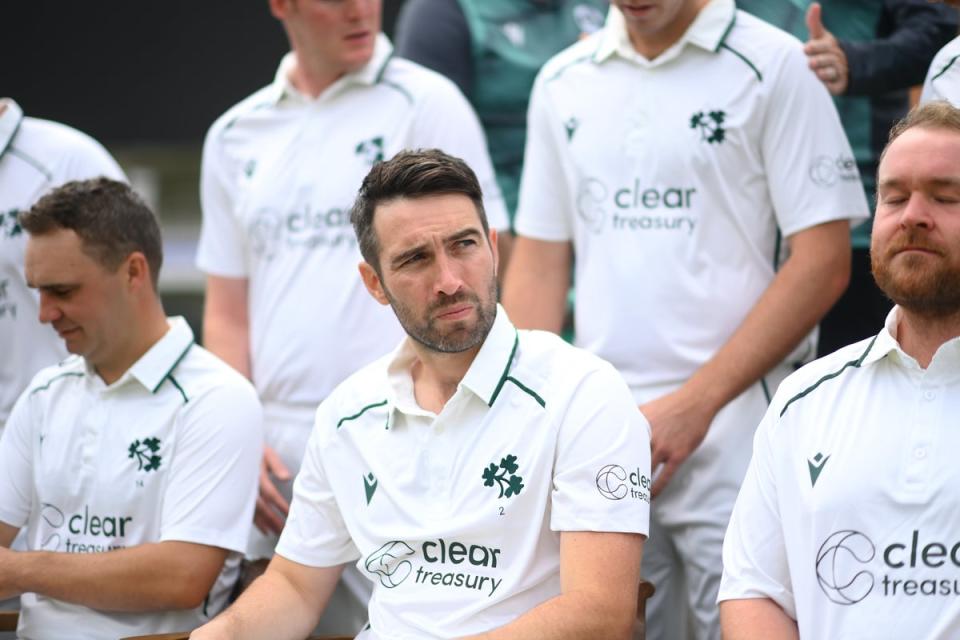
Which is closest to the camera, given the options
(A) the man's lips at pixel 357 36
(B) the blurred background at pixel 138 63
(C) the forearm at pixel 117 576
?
(C) the forearm at pixel 117 576

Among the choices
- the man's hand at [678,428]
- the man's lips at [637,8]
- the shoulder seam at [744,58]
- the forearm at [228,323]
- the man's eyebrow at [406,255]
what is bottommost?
the forearm at [228,323]

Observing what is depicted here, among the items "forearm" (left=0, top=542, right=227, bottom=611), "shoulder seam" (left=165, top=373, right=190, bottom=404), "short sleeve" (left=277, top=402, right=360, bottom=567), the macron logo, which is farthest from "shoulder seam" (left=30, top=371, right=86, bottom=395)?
the macron logo

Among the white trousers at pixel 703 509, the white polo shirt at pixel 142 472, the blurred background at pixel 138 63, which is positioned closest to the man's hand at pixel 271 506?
the white polo shirt at pixel 142 472

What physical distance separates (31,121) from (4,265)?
0.47 meters

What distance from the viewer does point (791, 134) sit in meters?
3.22

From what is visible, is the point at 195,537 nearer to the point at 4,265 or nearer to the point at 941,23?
the point at 4,265

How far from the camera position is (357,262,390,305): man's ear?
9.57 feet

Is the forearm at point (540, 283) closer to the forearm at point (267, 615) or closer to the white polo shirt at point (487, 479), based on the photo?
the white polo shirt at point (487, 479)

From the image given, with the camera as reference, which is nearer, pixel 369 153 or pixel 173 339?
pixel 173 339

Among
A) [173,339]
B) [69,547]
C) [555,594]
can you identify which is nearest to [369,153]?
[173,339]

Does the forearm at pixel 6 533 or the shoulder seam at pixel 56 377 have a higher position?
the shoulder seam at pixel 56 377

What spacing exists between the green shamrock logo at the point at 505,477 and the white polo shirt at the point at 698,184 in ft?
2.30

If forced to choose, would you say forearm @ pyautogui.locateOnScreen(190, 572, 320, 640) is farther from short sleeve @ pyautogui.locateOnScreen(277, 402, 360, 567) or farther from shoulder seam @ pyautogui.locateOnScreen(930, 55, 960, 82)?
shoulder seam @ pyautogui.locateOnScreen(930, 55, 960, 82)

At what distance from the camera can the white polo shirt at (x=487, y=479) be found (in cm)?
264
